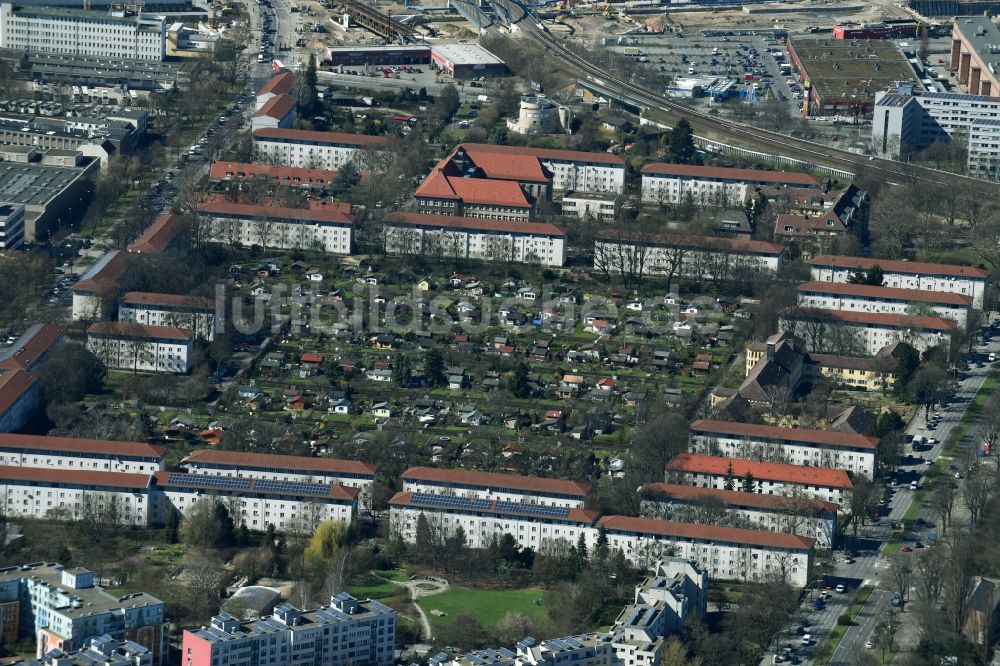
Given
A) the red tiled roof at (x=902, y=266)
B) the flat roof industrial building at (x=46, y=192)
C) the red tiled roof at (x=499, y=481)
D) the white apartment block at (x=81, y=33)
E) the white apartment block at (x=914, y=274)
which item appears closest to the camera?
the red tiled roof at (x=499, y=481)

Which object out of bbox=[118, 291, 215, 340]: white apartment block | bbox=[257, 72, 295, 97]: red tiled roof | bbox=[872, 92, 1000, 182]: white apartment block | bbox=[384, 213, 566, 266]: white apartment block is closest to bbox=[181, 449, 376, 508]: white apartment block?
bbox=[118, 291, 215, 340]: white apartment block

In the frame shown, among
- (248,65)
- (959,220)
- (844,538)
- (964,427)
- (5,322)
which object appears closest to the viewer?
(844,538)

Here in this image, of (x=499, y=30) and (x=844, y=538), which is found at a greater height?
(x=499, y=30)

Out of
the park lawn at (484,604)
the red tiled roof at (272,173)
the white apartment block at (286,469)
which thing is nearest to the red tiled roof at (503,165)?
the red tiled roof at (272,173)

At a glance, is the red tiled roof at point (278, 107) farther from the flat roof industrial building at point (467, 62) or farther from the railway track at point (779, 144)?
the railway track at point (779, 144)

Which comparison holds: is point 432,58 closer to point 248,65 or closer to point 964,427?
point 248,65

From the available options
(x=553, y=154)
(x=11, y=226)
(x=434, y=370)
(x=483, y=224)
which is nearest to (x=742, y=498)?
(x=434, y=370)

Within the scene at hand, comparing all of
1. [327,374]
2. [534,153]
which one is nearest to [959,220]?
[534,153]
